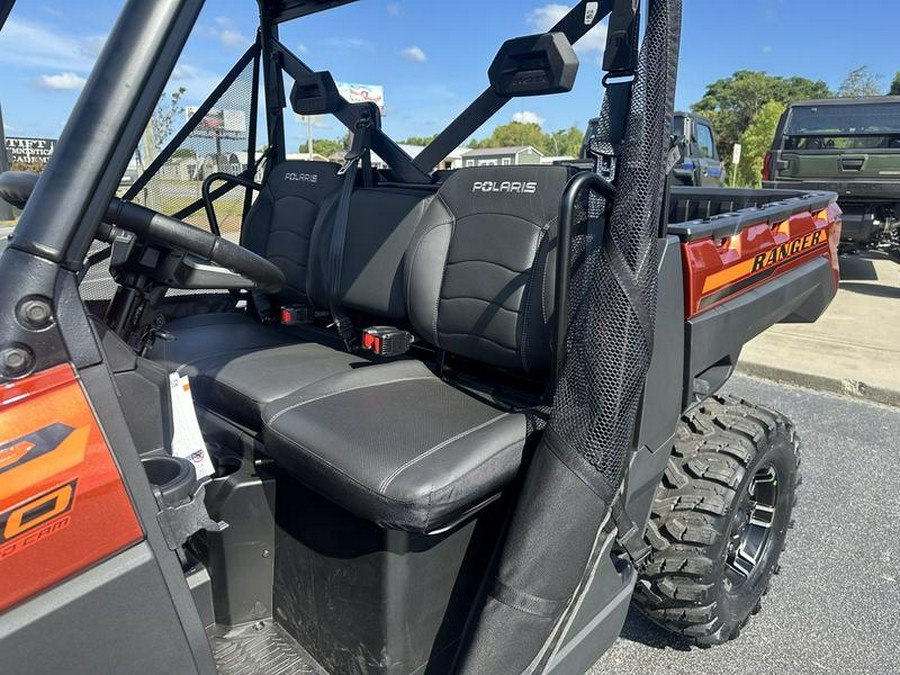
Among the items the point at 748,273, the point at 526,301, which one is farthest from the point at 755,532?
the point at 526,301

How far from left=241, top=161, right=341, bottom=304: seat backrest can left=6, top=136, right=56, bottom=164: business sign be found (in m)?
1.12

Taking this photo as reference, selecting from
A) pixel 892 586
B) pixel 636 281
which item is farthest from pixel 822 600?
pixel 636 281

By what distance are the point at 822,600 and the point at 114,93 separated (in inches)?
94.2

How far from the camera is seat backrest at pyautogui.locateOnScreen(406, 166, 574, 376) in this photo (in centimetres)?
170

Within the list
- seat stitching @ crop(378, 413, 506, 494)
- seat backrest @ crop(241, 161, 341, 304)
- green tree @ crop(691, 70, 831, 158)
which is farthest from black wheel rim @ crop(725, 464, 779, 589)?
green tree @ crop(691, 70, 831, 158)

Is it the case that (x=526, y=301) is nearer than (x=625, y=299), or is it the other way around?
(x=625, y=299)

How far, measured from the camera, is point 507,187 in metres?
1.82

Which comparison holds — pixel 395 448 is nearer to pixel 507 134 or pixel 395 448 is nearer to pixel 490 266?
pixel 490 266

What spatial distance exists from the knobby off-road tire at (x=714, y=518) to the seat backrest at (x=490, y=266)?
20.9 inches

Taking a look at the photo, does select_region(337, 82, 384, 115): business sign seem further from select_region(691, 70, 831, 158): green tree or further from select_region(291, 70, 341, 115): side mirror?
select_region(691, 70, 831, 158): green tree

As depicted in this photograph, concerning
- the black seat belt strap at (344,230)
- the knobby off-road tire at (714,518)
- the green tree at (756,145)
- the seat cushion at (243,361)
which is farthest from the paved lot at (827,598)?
the green tree at (756,145)

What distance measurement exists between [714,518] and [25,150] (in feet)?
6.03

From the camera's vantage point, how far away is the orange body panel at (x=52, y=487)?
80cm

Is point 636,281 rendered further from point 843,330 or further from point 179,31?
point 843,330
